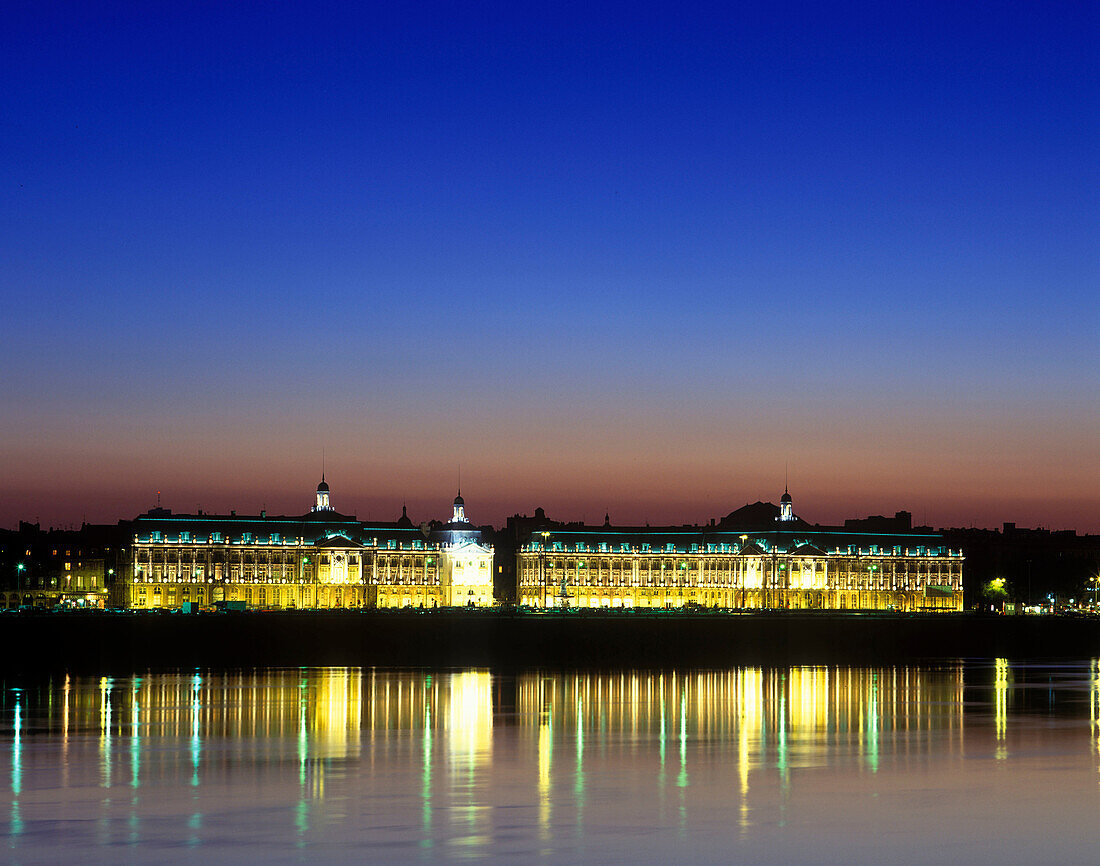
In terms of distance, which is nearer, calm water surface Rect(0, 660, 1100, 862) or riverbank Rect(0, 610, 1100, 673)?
calm water surface Rect(0, 660, 1100, 862)

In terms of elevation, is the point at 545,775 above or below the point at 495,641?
above

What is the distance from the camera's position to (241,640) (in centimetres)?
10819

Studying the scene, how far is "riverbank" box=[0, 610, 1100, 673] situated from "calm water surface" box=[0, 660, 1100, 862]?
1173 inches

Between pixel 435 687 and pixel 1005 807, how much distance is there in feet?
129

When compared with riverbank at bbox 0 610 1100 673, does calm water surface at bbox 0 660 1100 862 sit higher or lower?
higher

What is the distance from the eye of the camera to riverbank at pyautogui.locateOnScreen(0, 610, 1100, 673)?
322ft

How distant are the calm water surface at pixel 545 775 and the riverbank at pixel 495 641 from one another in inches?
1173

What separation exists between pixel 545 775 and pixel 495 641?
243ft

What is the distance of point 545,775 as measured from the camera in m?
39.4

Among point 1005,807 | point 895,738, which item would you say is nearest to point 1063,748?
point 895,738

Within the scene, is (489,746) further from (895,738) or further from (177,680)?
(177,680)

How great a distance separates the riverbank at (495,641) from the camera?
9800 cm

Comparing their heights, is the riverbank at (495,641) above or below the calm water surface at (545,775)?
below

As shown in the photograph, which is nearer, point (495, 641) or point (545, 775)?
point (545, 775)
